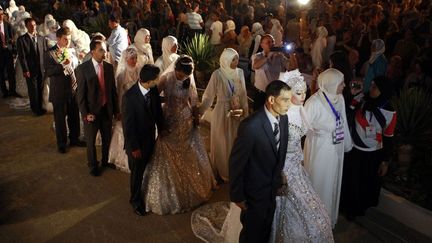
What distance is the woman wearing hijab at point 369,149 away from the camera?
501 cm

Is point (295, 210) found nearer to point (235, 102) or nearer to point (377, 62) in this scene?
point (235, 102)

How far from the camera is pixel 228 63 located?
237 inches

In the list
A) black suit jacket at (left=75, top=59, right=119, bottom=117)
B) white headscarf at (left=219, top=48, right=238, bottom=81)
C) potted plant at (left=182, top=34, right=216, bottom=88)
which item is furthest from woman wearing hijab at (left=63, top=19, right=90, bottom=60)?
Result: white headscarf at (left=219, top=48, right=238, bottom=81)

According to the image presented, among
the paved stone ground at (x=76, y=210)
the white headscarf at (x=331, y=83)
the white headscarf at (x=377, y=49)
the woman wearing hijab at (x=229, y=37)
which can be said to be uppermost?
the woman wearing hijab at (x=229, y=37)

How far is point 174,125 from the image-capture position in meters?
5.59

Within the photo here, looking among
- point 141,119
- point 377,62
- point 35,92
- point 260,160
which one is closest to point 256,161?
point 260,160

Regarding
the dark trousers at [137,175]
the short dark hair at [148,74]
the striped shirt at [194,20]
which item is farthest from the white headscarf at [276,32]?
the dark trousers at [137,175]

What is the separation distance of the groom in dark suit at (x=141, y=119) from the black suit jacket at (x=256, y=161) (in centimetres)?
165

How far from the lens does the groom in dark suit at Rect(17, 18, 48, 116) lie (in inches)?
338

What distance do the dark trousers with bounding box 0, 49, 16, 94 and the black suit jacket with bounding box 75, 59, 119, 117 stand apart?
5.13 meters

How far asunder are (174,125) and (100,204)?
4.92ft

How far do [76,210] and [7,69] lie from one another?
623 cm

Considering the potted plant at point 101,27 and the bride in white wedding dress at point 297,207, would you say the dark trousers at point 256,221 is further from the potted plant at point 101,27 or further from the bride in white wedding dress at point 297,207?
the potted plant at point 101,27

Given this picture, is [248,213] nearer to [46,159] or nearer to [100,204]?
[100,204]
